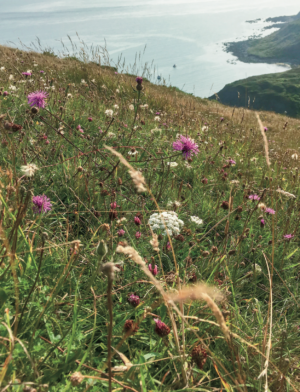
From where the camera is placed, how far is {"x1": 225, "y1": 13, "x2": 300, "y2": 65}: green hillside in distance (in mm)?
149625

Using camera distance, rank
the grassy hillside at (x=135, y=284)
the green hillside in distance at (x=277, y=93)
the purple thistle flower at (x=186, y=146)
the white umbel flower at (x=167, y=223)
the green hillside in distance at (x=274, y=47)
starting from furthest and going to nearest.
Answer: the green hillside in distance at (x=274, y=47)
the green hillside in distance at (x=277, y=93)
the purple thistle flower at (x=186, y=146)
the white umbel flower at (x=167, y=223)
the grassy hillside at (x=135, y=284)

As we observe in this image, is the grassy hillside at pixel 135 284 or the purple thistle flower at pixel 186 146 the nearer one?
the grassy hillside at pixel 135 284

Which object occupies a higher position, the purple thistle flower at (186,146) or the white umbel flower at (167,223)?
the purple thistle flower at (186,146)

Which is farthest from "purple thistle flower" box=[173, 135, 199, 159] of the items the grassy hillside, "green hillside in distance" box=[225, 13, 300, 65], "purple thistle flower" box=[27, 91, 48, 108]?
"green hillside in distance" box=[225, 13, 300, 65]

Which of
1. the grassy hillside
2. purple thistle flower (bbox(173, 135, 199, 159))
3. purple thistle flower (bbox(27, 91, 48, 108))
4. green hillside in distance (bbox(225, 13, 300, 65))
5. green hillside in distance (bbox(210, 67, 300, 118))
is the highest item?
green hillside in distance (bbox(225, 13, 300, 65))

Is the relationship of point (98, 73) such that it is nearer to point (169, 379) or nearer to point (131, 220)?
point (131, 220)

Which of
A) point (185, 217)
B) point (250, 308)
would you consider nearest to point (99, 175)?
point (185, 217)

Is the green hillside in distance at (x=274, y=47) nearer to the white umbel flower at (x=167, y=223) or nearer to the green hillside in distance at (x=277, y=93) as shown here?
the green hillside in distance at (x=277, y=93)

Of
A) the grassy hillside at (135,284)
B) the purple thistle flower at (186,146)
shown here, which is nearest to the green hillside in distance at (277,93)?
the purple thistle flower at (186,146)

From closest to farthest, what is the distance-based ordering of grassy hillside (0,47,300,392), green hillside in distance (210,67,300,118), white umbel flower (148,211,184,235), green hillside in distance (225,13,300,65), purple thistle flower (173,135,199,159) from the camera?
grassy hillside (0,47,300,392) → white umbel flower (148,211,184,235) → purple thistle flower (173,135,199,159) → green hillside in distance (210,67,300,118) → green hillside in distance (225,13,300,65)

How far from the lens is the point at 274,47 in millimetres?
160125

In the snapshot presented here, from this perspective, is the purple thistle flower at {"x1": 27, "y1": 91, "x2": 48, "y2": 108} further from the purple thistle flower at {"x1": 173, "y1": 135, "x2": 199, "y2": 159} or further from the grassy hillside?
the purple thistle flower at {"x1": 173, "y1": 135, "x2": 199, "y2": 159}

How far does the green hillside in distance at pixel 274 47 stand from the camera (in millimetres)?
149625

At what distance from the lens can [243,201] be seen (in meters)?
2.66
